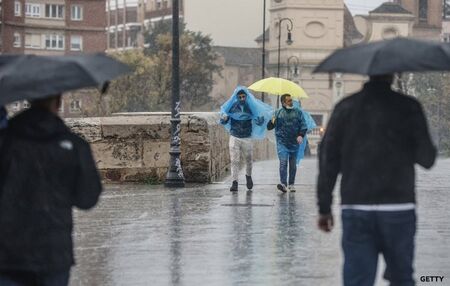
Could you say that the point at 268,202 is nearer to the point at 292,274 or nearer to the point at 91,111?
the point at 292,274

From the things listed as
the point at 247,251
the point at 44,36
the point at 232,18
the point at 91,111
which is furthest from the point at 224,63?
the point at 247,251

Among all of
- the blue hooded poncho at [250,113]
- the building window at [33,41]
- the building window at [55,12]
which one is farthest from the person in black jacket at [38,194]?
the building window at [55,12]

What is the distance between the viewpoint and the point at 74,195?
7.23 metres

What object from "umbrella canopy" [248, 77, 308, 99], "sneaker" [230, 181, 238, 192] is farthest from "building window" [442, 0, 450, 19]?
"sneaker" [230, 181, 238, 192]

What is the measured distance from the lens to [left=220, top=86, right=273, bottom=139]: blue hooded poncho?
20.6 metres

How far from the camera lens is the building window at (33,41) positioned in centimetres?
11935

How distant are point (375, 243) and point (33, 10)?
11603 centimetres

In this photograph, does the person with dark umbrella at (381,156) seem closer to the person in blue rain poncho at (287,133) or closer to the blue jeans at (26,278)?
the blue jeans at (26,278)

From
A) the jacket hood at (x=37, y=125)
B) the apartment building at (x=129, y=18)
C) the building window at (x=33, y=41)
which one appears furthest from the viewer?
the apartment building at (x=129, y=18)

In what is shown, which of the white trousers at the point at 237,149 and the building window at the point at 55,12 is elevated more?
the building window at the point at 55,12

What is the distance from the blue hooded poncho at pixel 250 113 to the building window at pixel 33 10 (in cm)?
10164

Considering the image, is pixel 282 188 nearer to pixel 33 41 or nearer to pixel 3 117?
pixel 3 117

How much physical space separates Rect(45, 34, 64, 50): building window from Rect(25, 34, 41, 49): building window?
1.07 meters

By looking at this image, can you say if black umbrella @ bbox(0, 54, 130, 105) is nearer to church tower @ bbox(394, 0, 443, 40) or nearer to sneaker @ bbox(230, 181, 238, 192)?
sneaker @ bbox(230, 181, 238, 192)
